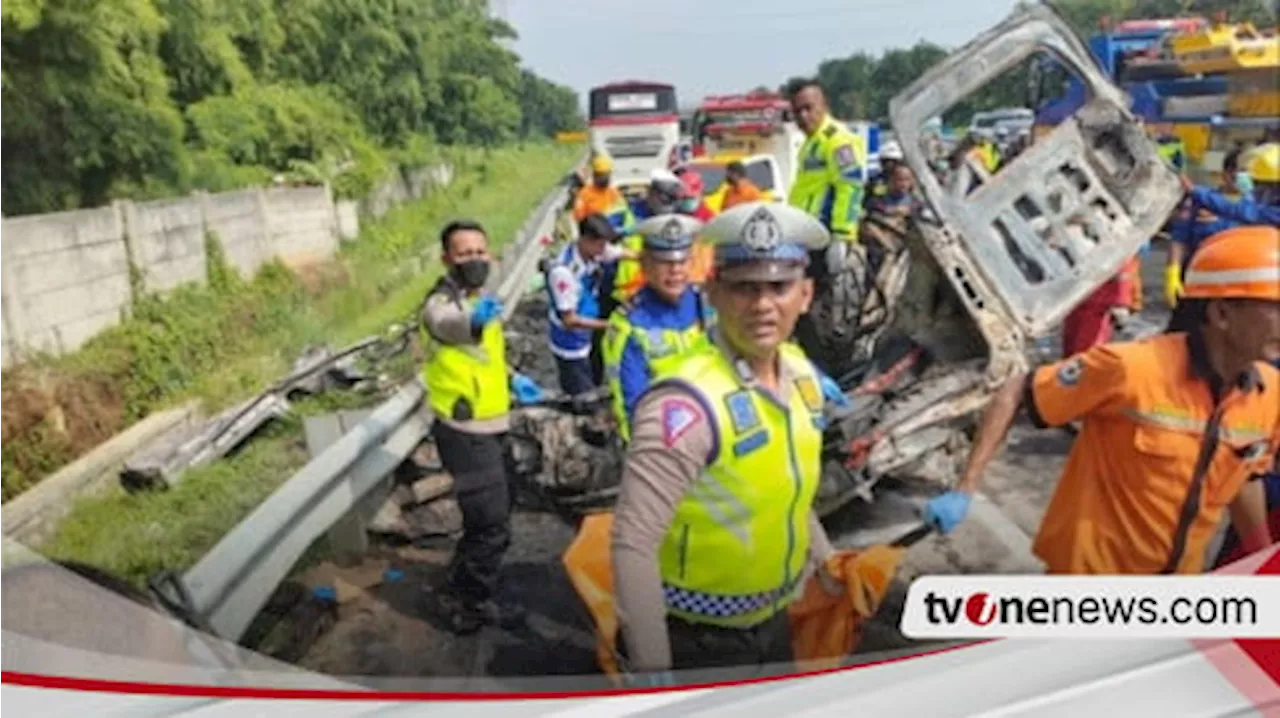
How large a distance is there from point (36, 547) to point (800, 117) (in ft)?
2.99

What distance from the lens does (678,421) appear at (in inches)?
50.0

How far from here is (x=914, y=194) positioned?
4.27 feet

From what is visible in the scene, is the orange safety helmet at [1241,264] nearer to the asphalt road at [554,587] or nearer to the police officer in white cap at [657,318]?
the asphalt road at [554,587]

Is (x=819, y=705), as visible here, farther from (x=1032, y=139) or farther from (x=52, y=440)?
(x=52, y=440)

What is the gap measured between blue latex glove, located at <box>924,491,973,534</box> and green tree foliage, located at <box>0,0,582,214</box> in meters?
0.63

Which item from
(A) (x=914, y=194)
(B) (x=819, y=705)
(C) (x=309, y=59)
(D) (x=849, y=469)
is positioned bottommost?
(B) (x=819, y=705)

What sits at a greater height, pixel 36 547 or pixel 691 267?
pixel 691 267

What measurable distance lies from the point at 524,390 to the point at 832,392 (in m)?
0.76

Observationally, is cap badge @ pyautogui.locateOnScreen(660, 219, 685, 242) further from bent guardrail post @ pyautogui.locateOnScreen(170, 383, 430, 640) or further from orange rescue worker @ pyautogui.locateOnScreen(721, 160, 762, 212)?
bent guardrail post @ pyautogui.locateOnScreen(170, 383, 430, 640)

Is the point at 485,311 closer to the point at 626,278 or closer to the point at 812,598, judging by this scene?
the point at 812,598

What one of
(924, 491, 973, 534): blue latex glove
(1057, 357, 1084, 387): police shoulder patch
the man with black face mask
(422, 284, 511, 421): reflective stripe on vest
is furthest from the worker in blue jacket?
(422, 284, 511, 421): reflective stripe on vest

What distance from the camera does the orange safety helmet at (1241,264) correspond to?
1274 mm

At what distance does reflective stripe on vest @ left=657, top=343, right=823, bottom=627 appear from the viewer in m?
1.29

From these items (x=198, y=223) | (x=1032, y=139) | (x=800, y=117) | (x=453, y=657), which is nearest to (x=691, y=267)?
(x=800, y=117)
